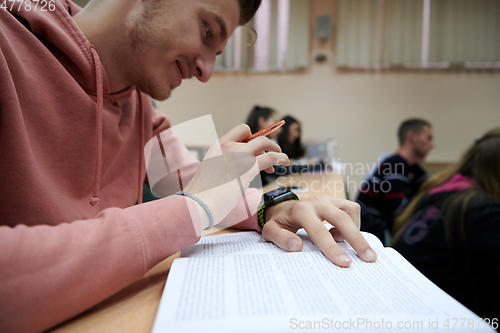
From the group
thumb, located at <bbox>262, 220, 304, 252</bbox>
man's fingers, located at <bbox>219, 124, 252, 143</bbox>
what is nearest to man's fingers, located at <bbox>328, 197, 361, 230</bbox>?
thumb, located at <bbox>262, 220, 304, 252</bbox>

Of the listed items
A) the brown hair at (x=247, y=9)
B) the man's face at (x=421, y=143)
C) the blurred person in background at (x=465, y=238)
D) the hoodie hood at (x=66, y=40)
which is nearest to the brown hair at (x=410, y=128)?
the man's face at (x=421, y=143)

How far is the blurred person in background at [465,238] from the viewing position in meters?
0.91

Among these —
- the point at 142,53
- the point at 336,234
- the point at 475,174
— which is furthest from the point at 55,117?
the point at 475,174

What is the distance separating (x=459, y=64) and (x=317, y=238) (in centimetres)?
368

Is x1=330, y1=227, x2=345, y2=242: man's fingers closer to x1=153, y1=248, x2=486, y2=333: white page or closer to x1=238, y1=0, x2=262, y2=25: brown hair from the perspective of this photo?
x1=153, y1=248, x2=486, y2=333: white page

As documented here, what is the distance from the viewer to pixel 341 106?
3.41 metres

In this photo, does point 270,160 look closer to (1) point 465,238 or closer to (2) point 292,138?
(1) point 465,238

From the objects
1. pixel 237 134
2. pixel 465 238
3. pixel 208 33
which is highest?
pixel 208 33

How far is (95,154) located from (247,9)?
55 centimetres

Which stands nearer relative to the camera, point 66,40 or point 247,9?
point 66,40

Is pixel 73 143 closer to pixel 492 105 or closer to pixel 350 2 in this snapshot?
pixel 350 2

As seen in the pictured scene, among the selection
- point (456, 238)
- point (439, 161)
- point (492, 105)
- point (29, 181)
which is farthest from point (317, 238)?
point (492, 105)

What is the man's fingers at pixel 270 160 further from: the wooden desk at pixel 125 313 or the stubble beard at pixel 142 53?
the stubble beard at pixel 142 53

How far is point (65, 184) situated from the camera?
23.7 inches
